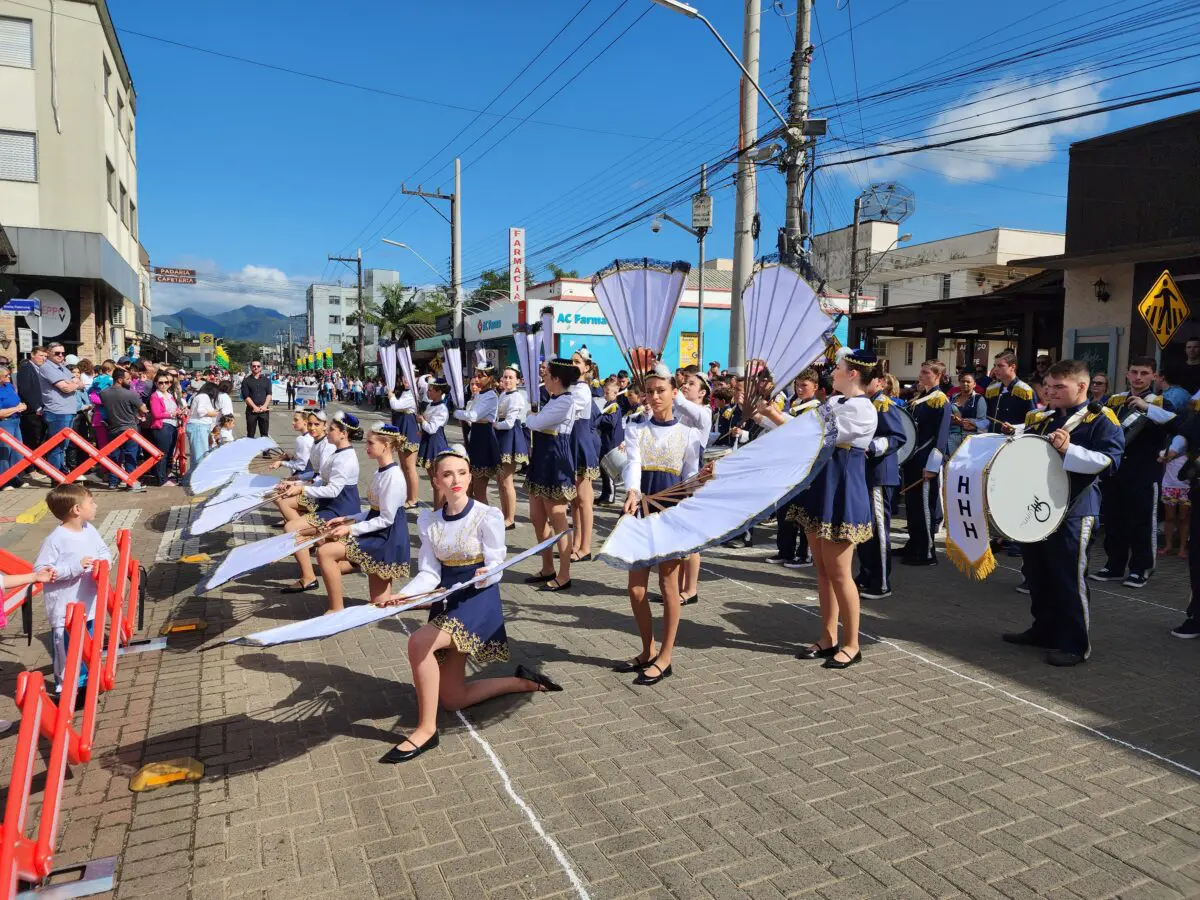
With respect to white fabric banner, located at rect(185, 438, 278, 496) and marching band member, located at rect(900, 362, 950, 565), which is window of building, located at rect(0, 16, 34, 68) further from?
marching band member, located at rect(900, 362, 950, 565)

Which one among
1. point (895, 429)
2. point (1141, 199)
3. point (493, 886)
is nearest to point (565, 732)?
point (493, 886)

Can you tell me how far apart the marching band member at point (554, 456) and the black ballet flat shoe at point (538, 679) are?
2.19m

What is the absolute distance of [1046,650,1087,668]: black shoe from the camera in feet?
16.6

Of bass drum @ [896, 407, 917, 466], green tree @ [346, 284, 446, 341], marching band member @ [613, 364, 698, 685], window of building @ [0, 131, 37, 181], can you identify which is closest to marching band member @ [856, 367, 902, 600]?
bass drum @ [896, 407, 917, 466]

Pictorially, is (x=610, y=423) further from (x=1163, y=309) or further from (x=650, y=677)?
(x=1163, y=309)

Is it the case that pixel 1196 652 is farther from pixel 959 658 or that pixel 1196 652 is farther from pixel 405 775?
pixel 405 775

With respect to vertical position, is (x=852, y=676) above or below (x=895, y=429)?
below

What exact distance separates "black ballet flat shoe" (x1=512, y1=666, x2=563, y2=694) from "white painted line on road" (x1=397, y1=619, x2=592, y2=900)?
408mm

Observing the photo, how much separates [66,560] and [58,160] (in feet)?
77.2

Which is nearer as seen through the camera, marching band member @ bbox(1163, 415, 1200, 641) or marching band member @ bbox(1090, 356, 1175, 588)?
marching band member @ bbox(1163, 415, 1200, 641)

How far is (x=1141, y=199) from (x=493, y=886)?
51.2 feet

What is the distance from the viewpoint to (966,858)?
121 inches

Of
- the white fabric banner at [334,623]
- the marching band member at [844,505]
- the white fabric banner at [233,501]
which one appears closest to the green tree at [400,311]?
the white fabric banner at [233,501]

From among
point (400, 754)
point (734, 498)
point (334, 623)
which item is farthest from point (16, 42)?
point (734, 498)
